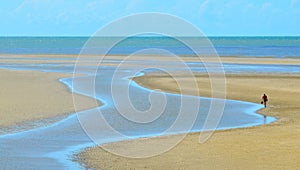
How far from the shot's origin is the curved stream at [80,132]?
16859 mm

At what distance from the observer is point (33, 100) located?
3119 cm

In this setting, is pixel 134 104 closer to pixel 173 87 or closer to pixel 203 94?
pixel 203 94

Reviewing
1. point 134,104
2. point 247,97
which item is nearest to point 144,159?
point 134,104

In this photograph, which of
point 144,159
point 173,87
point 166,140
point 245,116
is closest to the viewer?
point 144,159

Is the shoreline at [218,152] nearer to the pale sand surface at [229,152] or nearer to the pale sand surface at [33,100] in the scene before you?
the pale sand surface at [229,152]

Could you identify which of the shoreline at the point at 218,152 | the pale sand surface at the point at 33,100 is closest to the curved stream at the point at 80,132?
the shoreline at the point at 218,152

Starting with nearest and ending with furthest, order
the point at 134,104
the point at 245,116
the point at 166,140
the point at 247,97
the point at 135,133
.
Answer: the point at 166,140 → the point at 135,133 → the point at 245,116 → the point at 134,104 → the point at 247,97

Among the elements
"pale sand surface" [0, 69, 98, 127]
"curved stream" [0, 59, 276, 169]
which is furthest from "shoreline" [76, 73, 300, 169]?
"pale sand surface" [0, 69, 98, 127]

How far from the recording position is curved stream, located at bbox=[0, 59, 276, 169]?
16.9 meters

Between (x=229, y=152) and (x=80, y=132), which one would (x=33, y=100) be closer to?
(x=80, y=132)

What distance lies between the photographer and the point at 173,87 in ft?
131

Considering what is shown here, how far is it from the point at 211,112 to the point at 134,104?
4.33 metres

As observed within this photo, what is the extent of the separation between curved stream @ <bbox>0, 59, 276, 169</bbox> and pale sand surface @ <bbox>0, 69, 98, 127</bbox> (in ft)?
4.21

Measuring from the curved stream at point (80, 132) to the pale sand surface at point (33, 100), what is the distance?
1.28 meters
